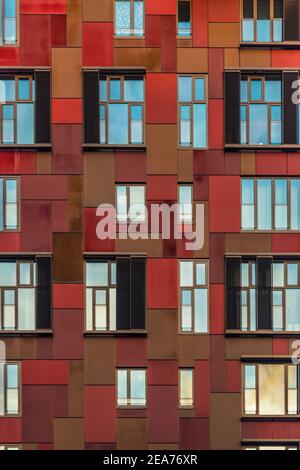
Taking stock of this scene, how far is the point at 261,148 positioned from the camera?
12102mm

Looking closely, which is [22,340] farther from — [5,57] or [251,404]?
[5,57]

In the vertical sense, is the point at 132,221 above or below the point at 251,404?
above

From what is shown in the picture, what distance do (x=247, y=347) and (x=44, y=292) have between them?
17.3ft

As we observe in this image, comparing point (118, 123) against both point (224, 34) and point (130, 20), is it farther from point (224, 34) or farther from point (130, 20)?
point (224, 34)

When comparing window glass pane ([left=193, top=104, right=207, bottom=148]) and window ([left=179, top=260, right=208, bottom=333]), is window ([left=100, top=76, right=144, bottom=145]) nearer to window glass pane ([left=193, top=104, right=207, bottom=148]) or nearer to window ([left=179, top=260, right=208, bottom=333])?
window glass pane ([left=193, top=104, right=207, bottom=148])

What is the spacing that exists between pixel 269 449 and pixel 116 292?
18.0 ft

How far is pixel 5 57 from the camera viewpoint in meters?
12.2

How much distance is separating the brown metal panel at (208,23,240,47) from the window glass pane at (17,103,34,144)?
496 centimetres

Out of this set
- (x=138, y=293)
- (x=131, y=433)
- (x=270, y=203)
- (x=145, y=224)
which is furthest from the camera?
(x=270, y=203)

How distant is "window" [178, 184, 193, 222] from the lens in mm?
12086

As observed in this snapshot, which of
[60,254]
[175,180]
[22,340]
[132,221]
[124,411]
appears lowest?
[124,411]

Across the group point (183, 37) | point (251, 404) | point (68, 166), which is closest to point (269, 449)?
point (251, 404)

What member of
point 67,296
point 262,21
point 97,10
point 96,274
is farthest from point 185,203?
point 97,10

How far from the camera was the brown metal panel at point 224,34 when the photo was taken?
12.2 meters
